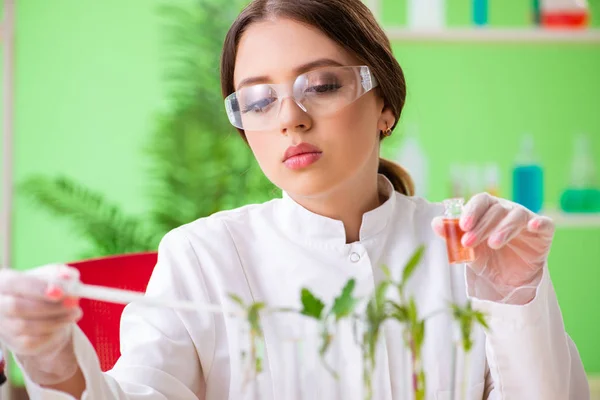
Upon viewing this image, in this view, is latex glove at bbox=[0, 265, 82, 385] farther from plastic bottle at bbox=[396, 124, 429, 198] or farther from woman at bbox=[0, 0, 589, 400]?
plastic bottle at bbox=[396, 124, 429, 198]

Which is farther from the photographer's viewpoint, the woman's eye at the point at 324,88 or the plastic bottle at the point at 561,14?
the plastic bottle at the point at 561,14

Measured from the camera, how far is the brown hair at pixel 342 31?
147 centimetres

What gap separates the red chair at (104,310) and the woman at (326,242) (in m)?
0.12

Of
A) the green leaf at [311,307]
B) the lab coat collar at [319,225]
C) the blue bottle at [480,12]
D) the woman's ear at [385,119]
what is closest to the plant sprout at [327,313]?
the green leaf at [311,307]

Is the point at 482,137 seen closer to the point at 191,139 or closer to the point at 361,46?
the point at 191,139

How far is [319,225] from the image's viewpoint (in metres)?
1.54

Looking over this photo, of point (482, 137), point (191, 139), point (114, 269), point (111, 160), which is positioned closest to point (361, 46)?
point (114, 269)

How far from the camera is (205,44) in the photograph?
11.2ft

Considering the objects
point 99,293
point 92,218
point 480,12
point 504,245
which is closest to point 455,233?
point 504,245

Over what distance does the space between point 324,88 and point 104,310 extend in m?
0.60

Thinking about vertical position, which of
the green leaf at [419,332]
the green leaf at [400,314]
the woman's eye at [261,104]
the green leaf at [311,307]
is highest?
the woman's eye at [261,104]

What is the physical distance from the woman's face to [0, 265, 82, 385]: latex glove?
0.56 m

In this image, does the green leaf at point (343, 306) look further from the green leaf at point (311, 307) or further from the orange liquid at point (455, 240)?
the orange liquid at point (455, 240)

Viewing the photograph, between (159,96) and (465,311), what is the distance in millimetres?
3460
